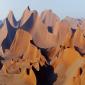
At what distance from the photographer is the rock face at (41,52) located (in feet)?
137

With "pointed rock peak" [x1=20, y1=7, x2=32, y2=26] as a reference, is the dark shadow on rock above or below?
below

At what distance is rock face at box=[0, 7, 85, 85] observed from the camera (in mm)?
41906

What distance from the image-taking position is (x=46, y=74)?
46969 mm

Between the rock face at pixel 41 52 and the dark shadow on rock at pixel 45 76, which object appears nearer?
the rock face at pixel 41 52

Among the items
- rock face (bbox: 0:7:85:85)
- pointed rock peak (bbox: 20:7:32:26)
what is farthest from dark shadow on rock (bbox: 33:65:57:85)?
pointed rock peak (bbox: 20:7:32:26)

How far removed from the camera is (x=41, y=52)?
63.5 meters

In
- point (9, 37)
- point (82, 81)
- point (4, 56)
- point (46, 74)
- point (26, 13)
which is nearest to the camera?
point (82, 81)

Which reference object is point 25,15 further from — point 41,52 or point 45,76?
→ point 45,76

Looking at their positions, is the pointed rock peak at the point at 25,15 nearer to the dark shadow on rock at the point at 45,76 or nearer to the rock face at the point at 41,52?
the rock face at the point at 41,52

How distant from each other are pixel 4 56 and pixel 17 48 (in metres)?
3.61

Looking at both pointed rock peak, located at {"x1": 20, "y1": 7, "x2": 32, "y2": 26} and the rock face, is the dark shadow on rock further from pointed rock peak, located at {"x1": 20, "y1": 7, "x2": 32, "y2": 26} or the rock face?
pointed rock peak, located at {"x1": 20, "y1": 7, "x2": 32, "y2": 26}

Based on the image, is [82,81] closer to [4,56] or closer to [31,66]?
[31,66]

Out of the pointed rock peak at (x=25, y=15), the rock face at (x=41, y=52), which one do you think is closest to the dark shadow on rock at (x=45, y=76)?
the rock face at (x=41, y=52)

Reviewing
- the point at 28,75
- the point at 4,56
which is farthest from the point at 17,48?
the point at 28,75
